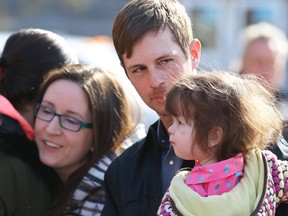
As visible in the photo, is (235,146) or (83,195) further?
(83,195)

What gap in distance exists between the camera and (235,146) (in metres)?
3.01

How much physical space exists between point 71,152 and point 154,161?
84 cm

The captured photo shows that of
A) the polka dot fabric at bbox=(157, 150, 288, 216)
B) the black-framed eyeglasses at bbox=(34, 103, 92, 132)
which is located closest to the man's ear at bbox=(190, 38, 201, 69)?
the polka dot fabric at bbox=(157, 150, 288, 216)

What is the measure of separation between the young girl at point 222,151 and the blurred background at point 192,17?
10.4 metres

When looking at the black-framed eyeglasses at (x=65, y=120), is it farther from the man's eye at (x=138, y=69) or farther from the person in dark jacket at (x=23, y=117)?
the man's eye at (x=138, y=69)

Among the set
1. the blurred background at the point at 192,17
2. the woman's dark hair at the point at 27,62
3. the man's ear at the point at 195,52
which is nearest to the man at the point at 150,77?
the man's ear at the point at 195,52

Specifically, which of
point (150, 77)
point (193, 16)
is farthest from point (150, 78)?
point (193, 16)

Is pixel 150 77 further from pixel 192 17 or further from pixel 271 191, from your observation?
pixel 192 17

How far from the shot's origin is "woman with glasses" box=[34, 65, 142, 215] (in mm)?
4152

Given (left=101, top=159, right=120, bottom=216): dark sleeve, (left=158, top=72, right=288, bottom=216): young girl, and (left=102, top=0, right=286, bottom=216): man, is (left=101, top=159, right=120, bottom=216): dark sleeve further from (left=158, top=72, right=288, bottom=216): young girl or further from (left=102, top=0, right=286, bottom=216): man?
(left=158, top=72, right=288, bottom=216): young girl

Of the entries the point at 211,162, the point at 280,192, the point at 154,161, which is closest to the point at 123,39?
the point at 154,161

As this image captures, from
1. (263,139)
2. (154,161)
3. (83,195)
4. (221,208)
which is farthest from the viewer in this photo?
(83,195)

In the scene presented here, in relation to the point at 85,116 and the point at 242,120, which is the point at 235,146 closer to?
the point at 242,120

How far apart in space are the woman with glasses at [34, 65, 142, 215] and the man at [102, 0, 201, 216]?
1.80 feet
